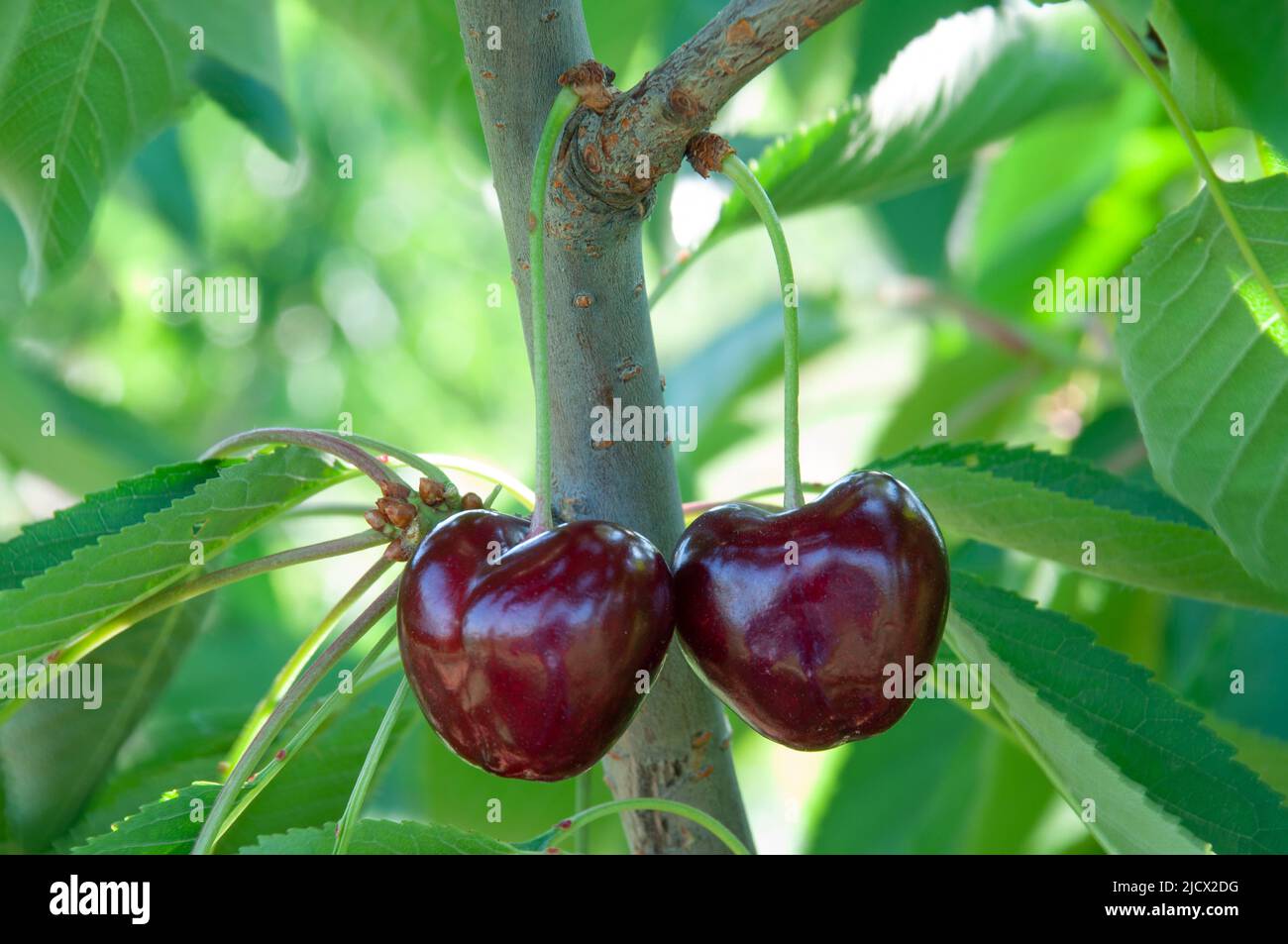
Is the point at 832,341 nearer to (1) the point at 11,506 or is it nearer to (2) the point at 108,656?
(2) the point at 108,656

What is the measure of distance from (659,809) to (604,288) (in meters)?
0.40

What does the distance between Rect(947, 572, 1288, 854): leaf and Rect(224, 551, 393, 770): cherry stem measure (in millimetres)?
464

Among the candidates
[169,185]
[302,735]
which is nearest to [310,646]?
[302,735]

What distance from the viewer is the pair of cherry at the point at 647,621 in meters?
0.77

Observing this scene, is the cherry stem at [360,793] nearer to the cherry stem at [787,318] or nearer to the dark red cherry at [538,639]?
the dark red cherry at [538,639]

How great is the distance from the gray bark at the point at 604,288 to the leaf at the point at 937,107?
0.36m

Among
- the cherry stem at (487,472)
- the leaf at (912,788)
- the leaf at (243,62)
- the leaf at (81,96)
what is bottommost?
the leaf at (912,788)

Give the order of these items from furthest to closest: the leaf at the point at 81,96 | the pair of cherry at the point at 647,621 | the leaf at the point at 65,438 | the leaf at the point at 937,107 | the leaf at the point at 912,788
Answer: the leaf at the point at 65,438
the leaf at the point at 912,788
the leaf at the point at 937,107
the leaf at the point at 81,96
the pair of cherry at the point at 647,621

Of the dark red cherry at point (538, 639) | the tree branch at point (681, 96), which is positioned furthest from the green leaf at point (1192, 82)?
the dark red cherry at point (538, 639)

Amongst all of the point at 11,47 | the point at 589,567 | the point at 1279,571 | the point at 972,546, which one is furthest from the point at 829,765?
the point at 11,47

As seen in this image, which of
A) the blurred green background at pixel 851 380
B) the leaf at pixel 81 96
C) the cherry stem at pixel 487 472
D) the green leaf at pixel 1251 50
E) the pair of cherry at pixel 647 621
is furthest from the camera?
the blurred green background at pixel 851 380

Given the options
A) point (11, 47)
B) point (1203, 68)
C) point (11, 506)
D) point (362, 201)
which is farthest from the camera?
point (362, 201)

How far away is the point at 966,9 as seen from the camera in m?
1.45

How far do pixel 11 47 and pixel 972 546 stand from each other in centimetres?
121
